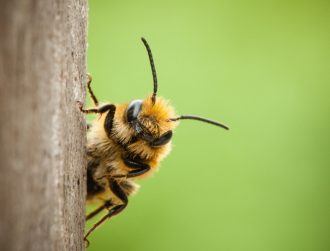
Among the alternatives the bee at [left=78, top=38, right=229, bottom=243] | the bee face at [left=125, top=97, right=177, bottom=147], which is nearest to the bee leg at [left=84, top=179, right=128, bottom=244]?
the bee at [left=78, top=38, right=229, bottom=243]

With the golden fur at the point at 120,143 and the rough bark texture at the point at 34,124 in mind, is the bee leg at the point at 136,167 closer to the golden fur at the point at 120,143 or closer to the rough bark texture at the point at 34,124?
the golden fur at the point at 120,143

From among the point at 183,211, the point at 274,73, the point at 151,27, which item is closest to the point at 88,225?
the point at 183,211

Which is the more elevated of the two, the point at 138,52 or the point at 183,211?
the point at 138,52

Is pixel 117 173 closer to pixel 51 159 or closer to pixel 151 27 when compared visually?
pixel 51 159

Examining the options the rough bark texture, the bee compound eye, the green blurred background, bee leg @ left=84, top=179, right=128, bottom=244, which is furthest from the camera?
the green blurred background

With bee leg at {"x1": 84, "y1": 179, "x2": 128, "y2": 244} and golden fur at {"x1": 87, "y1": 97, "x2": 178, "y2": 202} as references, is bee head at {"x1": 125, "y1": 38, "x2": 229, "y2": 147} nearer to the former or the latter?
golden fur at {"x1": 87, "y1": 97, "x2": 178, "y2": 202}

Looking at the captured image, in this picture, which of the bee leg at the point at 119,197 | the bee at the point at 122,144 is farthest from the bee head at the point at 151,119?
the bee leg at the point at 119,197

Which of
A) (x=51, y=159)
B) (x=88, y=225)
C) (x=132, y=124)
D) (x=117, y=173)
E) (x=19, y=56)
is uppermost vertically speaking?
(x=19, y=56)

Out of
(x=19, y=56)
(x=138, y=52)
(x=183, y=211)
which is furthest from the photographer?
(x=138, y=52)

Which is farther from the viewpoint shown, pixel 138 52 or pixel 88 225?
pixel 138 52
